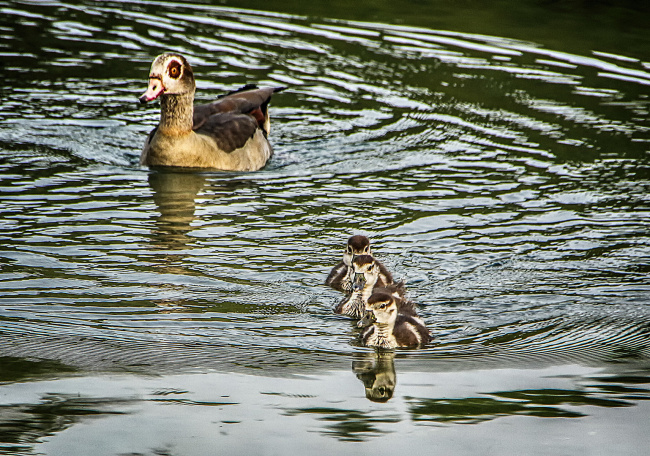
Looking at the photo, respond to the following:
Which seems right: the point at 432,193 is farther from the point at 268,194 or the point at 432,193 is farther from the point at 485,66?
the point at 485,66

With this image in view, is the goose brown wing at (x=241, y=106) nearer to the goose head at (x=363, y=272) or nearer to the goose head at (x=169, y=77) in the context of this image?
the goose head at (x=169, y=77)

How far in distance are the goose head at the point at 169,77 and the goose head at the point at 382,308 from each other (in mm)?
5049

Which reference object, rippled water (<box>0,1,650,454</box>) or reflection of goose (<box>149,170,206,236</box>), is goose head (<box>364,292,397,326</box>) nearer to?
rippled water (<box>0,1,650,454</box>)

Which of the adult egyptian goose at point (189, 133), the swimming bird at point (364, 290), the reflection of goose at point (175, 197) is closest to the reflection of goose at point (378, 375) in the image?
the swimming bird at point (364, 290)

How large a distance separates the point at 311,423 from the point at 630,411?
1.82 meters

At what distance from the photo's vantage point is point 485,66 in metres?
15.5

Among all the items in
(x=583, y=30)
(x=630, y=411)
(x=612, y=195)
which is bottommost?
(x=630, y=411)

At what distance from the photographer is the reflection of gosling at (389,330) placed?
6945 mm

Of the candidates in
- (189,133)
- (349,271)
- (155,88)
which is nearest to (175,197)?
(189,133)

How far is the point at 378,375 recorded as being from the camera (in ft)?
21.4

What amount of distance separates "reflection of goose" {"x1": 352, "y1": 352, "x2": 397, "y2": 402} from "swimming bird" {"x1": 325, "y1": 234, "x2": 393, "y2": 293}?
99 cm

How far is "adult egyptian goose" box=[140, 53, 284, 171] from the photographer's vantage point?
1150 cm

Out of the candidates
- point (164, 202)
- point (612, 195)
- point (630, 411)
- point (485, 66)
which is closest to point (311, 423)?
point (630, 411)

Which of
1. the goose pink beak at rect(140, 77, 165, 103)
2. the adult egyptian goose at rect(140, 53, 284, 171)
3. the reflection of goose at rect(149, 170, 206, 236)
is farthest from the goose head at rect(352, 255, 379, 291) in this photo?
the goose pink beak at rect(140, 77, 165, 103)
